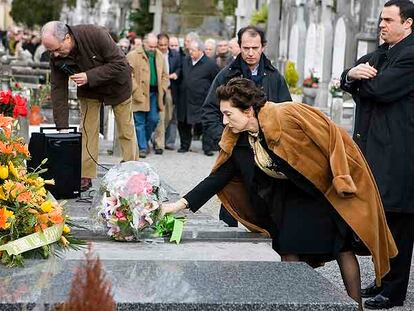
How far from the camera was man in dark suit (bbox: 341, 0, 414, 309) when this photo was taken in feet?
24.1

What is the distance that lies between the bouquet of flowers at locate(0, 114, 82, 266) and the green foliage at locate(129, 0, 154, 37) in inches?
1098

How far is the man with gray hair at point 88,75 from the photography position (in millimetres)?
9500

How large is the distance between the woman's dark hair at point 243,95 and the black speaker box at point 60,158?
2896 mm

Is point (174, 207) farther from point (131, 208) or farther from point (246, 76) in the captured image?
point (246, 76)

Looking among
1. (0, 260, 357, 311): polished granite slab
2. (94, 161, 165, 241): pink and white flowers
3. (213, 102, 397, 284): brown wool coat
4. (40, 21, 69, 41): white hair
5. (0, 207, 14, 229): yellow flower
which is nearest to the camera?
(0, 260, 357, 311): polished granite slab

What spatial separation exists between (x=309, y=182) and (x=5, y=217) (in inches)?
67.7

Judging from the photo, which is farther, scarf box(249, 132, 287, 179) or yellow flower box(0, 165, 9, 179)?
scarf box(249, 132, 287, 179)

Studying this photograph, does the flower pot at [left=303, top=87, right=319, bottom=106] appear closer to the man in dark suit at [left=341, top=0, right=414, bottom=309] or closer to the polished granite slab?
the man in dark suit at [left=341, top=0, right=414, bottom=309]

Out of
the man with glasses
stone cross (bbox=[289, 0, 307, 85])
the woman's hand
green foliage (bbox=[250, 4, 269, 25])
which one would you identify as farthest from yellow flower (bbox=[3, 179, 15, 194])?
green foliage (bbox=[250, 4, 269, 25])

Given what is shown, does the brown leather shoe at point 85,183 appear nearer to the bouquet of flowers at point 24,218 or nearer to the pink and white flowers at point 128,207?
the pink and white flowers at point 128,207

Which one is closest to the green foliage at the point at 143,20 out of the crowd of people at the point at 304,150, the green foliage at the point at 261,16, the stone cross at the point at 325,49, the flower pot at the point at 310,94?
the green foliage at the point at 261,16

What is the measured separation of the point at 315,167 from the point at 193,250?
849 millimetres

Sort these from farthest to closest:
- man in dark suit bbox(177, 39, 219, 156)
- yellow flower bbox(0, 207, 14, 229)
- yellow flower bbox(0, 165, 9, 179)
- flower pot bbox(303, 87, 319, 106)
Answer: flower pot bbox(303, 87, 319, 106) < man in dark suit bbox(177, 39, 219, 156) < yellow flower bbox(0, 165, 9, 179) < yellow flower bbox(0, 207, 14, 229)

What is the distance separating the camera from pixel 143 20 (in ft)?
113
